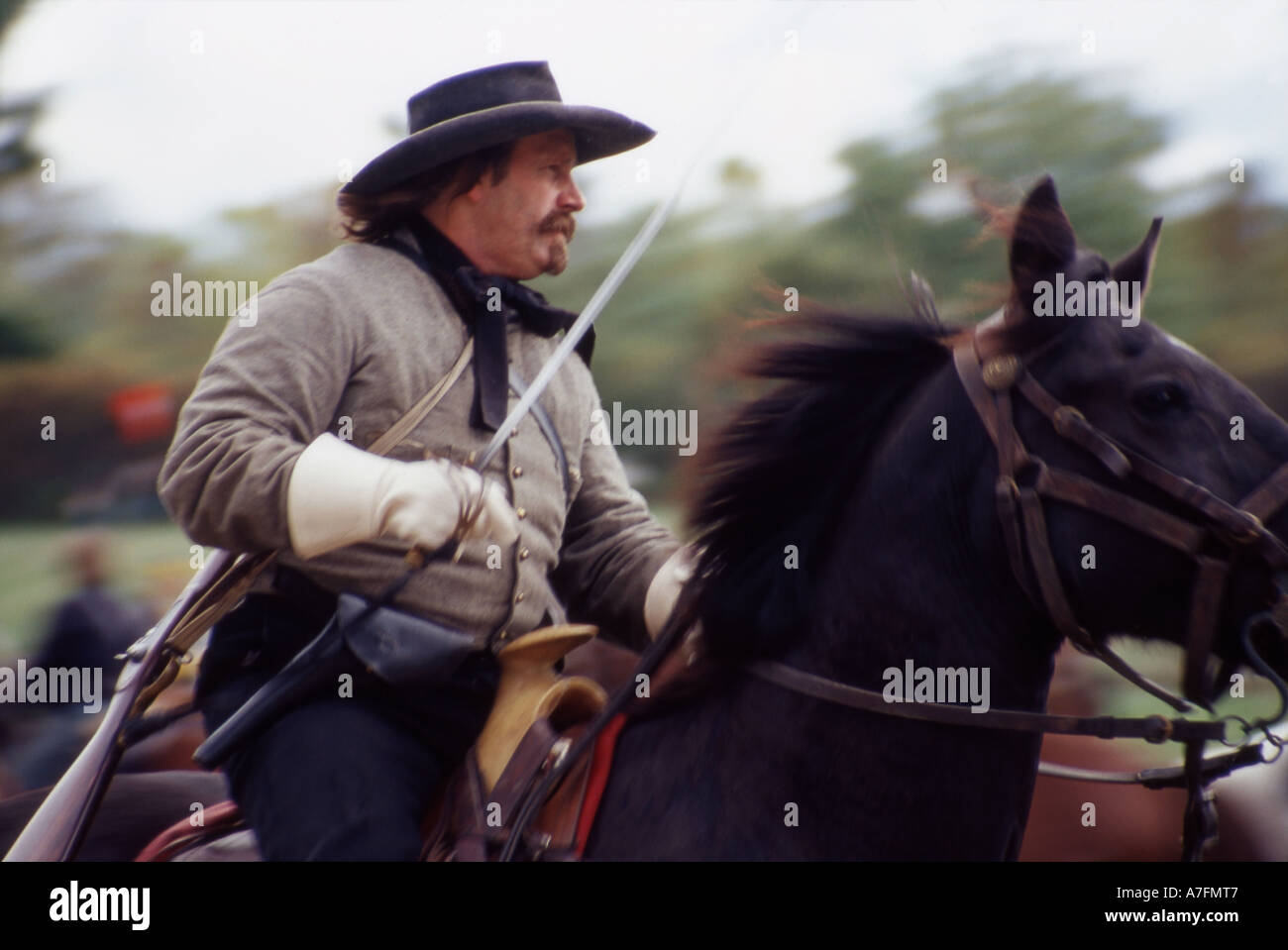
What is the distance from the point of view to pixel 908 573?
2.07 meters

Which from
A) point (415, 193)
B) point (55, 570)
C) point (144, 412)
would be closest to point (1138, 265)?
point (415, 193)

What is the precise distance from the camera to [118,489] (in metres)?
6.61

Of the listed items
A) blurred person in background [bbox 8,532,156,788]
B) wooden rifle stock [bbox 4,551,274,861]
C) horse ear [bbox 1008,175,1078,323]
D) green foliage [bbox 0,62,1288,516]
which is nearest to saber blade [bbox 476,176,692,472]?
wooden rifle stock [bbox 4,551,274,861]

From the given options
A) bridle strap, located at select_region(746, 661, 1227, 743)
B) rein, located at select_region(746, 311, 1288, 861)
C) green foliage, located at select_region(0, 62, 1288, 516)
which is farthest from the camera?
green foliage, located at select_region(0, 62, 1288, 516)

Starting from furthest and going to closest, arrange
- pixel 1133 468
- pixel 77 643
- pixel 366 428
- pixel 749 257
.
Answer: pixel 749 257 < pixel 77 643 < pixel 366 428 < pixel 1133 468

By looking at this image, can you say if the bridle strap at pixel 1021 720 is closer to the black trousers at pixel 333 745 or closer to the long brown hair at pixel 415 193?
the black trousers at pixel 333 745

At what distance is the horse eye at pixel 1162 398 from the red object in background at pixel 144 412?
20.9 ft

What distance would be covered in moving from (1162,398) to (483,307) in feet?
4.03

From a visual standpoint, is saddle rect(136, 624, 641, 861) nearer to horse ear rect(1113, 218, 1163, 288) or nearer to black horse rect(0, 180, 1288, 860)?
black horse rect(0, 180, 1288, 860)

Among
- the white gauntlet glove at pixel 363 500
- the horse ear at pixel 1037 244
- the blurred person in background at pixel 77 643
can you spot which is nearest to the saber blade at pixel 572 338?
the white gauntlet glove at pixel 363 500

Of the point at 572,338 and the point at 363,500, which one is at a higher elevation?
the point at 572,338

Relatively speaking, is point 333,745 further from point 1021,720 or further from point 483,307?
point 1021,720

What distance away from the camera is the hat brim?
2410 mm

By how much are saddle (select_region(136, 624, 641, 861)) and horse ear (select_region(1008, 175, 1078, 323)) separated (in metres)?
0.97
